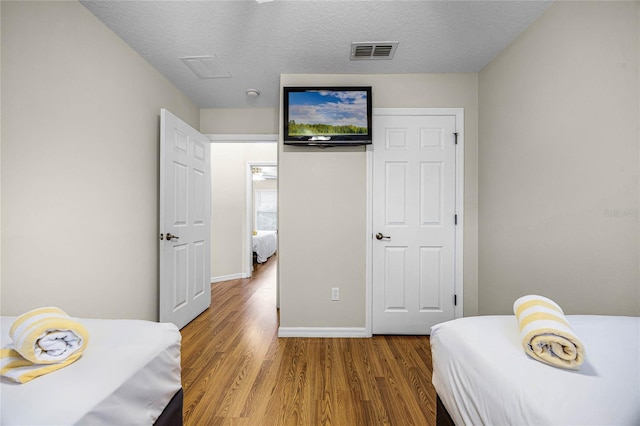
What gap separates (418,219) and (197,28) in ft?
7.89

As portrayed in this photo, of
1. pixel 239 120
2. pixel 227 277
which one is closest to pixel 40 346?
pixel 239 120

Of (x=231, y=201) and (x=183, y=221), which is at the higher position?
(x=231, y=201)

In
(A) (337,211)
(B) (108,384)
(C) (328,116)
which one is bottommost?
(B) (108,384)

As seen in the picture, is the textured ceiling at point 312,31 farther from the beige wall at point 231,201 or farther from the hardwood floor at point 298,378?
the hardwood floor at point 298,378

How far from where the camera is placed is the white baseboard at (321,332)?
2.72 meters

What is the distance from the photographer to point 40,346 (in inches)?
31.1

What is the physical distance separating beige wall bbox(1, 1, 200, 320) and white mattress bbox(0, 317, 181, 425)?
0.73 meters

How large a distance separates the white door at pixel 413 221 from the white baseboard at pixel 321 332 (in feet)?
0.59

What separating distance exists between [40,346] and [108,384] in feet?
0.72

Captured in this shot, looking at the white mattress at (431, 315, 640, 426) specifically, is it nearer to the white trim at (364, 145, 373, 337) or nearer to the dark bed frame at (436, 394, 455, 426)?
the dark bed frame at (436, 394, 455, 426)

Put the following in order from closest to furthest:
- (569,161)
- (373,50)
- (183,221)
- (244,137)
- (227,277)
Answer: (569,161) < (373,50) < (183,221) < (244,137) < (227,277)

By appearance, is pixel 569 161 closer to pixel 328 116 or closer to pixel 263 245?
pixel 328 116

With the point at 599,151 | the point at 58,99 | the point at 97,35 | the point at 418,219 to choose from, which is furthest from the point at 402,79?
the point at 58,99

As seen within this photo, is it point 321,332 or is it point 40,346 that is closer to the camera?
point 40,346
